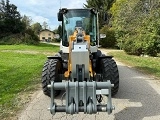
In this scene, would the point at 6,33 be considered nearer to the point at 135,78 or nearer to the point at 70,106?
the point at 135,78

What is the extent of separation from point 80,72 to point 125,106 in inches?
55.3

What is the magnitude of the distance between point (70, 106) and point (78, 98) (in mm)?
197

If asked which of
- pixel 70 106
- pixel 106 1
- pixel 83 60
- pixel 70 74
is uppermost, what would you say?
pixel 106 1

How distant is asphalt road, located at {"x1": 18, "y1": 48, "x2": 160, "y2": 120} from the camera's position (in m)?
5.07

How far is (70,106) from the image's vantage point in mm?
4180

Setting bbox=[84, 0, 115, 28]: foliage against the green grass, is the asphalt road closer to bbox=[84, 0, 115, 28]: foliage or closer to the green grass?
the green grass

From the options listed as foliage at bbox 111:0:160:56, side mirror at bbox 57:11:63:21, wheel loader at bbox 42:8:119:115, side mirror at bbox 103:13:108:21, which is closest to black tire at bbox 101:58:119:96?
wheel loader at bbox 42:8:119:115

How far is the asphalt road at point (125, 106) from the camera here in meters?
5.07

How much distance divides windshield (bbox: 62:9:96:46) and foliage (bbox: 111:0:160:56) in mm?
15311

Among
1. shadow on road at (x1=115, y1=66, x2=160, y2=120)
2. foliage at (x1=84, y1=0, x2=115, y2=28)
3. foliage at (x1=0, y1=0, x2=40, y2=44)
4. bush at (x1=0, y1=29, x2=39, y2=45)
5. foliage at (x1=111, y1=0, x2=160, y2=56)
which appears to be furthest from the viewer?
foliage at (x1=84, y1=0, x2=115, y2=28)

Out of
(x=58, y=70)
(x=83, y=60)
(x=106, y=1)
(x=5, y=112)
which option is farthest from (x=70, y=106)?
(x=106, y=1)

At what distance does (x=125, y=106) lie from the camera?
18.9ft

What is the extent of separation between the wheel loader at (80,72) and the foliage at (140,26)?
50.5 ft

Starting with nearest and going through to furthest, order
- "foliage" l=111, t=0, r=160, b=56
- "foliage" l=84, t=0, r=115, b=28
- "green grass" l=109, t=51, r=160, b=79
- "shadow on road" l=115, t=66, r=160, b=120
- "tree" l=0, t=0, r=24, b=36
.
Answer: "shadow on road" l=115, t=66, r=160, b=120
"green grass" l=109, t=51, r=160, b=79
"foliage" l=111, t=0, r=160, b=56
"tree" l=0, t=0, r=24, b=36
"foliage" l=84, t=0, r=115, b=28
